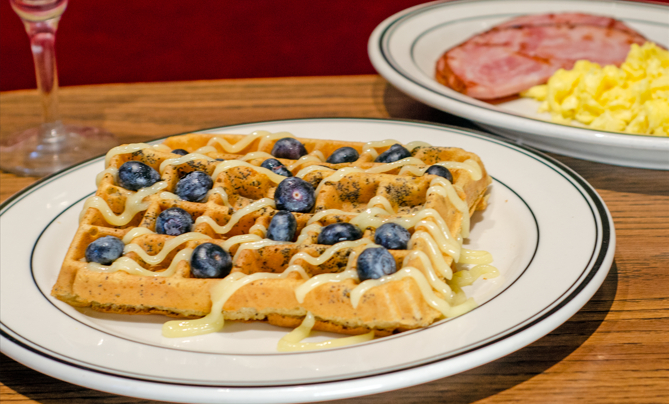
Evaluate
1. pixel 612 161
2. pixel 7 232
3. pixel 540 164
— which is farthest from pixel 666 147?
pixel 7 232

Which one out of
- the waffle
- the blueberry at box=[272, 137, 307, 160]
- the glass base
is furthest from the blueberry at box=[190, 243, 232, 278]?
the glass base

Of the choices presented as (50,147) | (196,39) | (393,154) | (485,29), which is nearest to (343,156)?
(393,154)

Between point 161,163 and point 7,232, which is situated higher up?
point 161,163

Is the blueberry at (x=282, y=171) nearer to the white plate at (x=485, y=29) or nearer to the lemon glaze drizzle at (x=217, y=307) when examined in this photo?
the lemon glaze drizzle at (x=217, y=307)

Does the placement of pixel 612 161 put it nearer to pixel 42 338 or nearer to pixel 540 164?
pixel 540 164

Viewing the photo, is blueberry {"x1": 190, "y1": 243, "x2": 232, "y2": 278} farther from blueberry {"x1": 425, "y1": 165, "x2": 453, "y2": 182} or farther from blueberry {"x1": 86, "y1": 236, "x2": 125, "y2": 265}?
blueberry {"x1": 425, "y1": 165, "x2": 453, "y2": 182}

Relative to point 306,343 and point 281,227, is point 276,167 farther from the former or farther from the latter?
point 306,343

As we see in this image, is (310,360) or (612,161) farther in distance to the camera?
(612,161)
